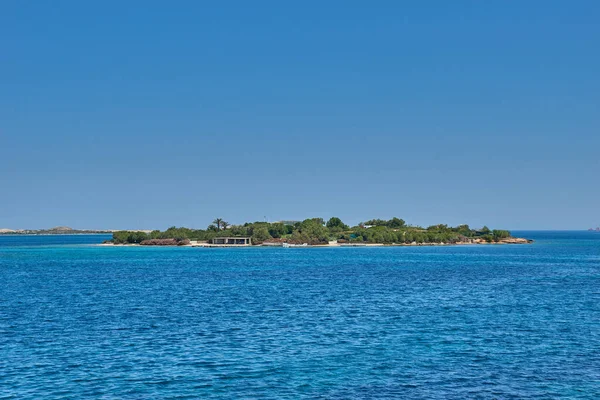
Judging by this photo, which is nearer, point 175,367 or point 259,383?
point 259,383

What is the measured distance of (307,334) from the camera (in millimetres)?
48812

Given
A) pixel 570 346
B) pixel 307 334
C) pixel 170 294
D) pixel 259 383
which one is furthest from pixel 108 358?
pixel 170 294

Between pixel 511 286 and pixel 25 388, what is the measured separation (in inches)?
2780

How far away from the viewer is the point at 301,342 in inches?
1797

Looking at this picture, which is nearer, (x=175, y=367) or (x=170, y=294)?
(x=175, y=367)

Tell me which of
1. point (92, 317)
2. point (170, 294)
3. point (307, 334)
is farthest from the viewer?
point (170, 294)

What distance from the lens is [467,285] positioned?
294 feet

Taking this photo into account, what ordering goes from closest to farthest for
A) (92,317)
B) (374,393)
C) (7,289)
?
1. (374,393)
2. (92,317)
3. (7,289)

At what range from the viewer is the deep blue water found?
113 ft

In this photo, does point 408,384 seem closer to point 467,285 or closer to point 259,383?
point 259,383

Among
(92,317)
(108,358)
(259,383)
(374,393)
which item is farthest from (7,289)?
(374,393)

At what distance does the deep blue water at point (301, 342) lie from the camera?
34.5 m

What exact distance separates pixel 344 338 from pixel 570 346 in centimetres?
1588

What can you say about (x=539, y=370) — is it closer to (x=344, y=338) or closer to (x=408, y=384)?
(x=408, y=384)
